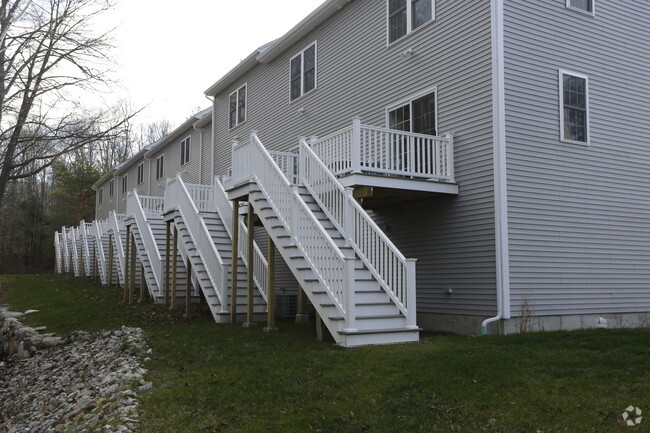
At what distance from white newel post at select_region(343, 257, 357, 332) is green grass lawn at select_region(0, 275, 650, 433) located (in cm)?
49

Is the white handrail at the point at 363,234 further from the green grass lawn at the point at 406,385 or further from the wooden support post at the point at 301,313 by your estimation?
the wooden support post at the point at 301,313

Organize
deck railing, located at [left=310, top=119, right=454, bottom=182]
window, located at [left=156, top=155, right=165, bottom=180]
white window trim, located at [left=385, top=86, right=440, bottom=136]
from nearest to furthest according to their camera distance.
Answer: deck railing, located at [left=310, top=119, right=454, bottom=182], white window trim, located at [left=385, top=86, right=440, bottom=136], window, located at [left=156, top=155, right=165, bottom=180]

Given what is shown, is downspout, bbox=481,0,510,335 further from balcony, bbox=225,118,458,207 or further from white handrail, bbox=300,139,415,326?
white handrail, bbox=300,139,415,326

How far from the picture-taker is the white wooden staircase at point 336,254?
30.5 feet

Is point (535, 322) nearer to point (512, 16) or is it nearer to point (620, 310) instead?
point (620, 310)

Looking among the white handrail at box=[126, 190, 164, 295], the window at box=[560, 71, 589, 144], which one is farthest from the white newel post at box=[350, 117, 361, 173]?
the white handrail at box=[126, 190, 164, 295]

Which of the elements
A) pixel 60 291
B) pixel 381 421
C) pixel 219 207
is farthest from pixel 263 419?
pixel 60 291

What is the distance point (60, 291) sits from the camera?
2155cm

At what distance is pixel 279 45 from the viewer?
1825 cm

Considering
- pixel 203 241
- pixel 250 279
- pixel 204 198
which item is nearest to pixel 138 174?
pixel 204 198

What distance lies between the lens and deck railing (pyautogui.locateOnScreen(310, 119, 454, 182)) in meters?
11.1

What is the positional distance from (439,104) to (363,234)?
3753 mm

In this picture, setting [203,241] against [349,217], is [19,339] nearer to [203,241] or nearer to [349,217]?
[203,241]

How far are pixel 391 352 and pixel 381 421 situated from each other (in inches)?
104
